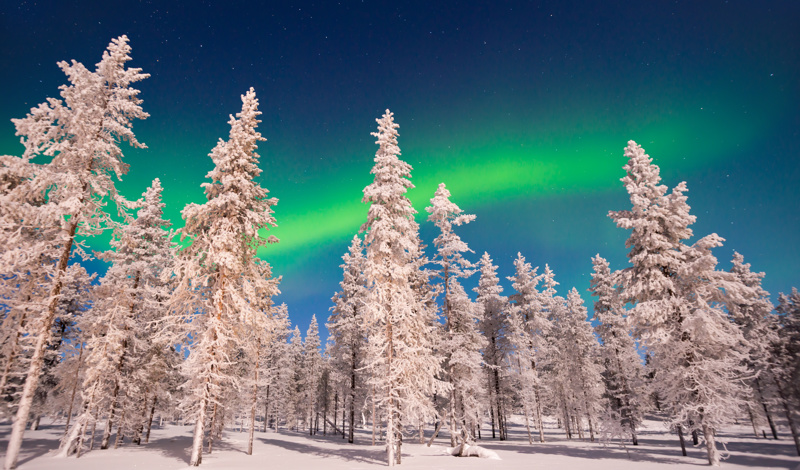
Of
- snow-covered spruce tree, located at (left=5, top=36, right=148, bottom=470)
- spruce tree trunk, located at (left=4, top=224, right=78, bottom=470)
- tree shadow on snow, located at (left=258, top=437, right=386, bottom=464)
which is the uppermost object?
snow-covered spruce tree, located at (left=5, top=36, right=148, bottom=470)

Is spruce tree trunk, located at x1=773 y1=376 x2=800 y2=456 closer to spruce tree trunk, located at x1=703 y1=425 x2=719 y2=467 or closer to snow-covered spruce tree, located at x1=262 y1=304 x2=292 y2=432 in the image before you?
spruce tree trunk, located at x1=703 y1=425 x2=719 y2=467

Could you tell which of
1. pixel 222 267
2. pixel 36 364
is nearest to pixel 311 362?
pixel 222 267

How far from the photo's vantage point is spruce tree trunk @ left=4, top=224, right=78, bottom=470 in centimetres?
1204

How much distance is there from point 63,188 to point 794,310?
47.7 metres

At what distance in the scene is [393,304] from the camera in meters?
17.9

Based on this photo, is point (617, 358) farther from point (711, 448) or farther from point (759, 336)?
point (711, 448)

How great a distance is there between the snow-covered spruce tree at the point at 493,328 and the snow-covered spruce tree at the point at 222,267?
73.8ft

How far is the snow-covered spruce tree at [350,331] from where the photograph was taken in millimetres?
32906

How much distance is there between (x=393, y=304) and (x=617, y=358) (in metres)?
23.3

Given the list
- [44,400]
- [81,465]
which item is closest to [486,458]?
[81,465]

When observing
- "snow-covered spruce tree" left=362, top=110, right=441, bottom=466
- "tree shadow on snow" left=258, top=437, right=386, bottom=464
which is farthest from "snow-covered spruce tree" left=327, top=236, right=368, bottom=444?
"snow-covered spruce tree" left=362, top=110, right=441, bottom=466

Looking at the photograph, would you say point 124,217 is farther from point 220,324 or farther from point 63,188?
point 220,324

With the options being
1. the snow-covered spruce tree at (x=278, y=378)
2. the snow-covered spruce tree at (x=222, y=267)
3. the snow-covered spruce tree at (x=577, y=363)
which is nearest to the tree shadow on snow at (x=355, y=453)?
the snow-covered spruce tree at (x=222, y=267)

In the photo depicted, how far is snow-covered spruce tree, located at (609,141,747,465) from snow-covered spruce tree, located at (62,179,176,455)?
27.4m
